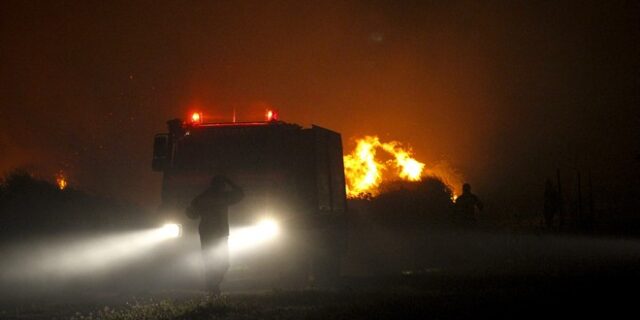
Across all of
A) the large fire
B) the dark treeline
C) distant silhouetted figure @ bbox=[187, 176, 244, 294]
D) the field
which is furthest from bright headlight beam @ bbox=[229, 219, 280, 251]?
the large fire

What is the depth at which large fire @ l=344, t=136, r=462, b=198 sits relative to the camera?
39.4 m

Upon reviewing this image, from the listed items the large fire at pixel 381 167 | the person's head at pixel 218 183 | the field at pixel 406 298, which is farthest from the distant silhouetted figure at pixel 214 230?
the large fire at pixel 381 167

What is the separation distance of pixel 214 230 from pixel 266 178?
8.75 ft

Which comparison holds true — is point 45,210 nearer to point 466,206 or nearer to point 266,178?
point 266,178

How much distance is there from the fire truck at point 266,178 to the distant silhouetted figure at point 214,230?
2.14 metres

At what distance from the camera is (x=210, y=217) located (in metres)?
13.1

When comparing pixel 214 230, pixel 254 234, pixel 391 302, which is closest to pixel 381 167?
pixel 254 234

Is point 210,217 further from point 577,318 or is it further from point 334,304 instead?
point 577,318

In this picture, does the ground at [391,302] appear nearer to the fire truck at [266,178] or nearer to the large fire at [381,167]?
the fire truck at [266,178]

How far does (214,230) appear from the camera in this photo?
13.1m

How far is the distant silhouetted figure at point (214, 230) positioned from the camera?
42.8 feet

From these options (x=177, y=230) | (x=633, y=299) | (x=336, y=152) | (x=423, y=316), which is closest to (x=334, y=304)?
(x=423, y=316)

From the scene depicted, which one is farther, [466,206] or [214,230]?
[466,206]

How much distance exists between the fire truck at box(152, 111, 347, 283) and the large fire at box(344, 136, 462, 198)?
19878 mm
